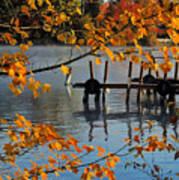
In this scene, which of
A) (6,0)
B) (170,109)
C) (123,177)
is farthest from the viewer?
(6,0)

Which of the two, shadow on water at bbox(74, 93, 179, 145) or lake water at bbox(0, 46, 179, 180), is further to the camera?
shadow on water at bbox(74, 93, 179, 145)

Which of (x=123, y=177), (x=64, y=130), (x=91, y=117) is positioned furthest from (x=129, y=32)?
(x=91, y=117)

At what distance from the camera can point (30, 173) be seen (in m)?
5.80

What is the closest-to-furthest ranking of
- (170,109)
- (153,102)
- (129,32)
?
(129,32) → (170,109) → (153,102)

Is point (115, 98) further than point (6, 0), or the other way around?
point (6, 0)

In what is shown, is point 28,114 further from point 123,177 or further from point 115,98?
point 123,177

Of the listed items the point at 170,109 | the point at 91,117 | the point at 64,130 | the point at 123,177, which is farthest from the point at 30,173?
the point at 170,109

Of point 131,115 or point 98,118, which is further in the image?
point 131,115

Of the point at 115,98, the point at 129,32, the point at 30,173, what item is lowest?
the point at 115,98

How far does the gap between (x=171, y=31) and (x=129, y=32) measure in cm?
97

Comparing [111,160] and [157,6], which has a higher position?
[157,6]

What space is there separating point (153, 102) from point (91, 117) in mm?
6264

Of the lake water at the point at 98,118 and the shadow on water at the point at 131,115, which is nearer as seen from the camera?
the lake water at the point at 98,118

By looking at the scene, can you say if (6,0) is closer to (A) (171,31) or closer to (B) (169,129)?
(B) (169,129)
